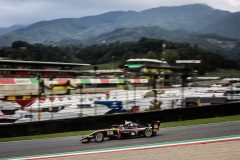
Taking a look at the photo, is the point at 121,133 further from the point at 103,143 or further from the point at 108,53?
the point at 108,53

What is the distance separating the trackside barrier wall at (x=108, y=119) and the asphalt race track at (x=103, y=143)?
190 cm

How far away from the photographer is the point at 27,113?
15914mm

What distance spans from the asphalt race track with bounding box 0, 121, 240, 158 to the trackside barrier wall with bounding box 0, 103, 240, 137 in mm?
1904

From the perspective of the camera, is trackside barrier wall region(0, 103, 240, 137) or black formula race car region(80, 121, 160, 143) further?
trackside barrier wall region(0, 103, 240, 137)

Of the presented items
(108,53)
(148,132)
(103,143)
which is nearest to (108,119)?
(148,132)

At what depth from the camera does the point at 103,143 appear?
8.84m

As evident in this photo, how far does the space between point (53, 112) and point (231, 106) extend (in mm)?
7844

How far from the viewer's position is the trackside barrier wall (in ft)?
39.8

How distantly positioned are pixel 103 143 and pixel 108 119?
160 inches

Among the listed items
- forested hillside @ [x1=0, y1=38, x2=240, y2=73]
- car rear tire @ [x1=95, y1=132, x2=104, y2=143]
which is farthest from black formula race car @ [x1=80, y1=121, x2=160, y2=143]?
forested hillside @ [x1=0, y1=38, x2=240, y2=73]

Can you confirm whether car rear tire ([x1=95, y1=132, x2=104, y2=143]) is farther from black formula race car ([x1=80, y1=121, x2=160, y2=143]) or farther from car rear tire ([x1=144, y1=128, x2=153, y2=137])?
car rear tire ([x1=144, y1=128, x2=153, y2=137])

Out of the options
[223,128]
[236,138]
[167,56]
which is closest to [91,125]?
[223,128]

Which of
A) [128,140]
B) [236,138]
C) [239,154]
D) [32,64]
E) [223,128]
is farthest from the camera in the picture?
[32,64]

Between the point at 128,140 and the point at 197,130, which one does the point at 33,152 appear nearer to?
the point at 128,140
